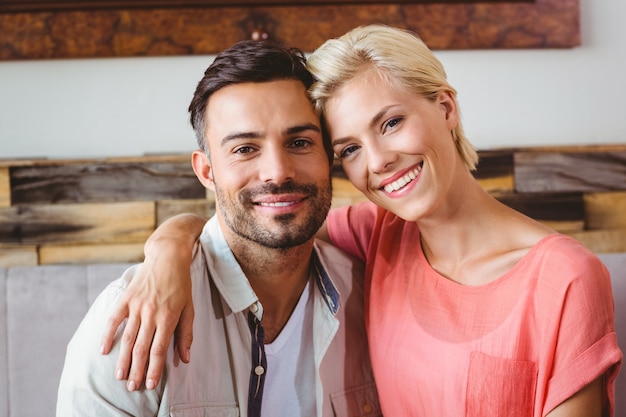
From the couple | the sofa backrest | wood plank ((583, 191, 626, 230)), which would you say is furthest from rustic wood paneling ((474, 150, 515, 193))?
Result: the sofa backrest

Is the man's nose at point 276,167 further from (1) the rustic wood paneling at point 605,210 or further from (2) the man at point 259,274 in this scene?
(1) the rustic wood paneling at point 605,210

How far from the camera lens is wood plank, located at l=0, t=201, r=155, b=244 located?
1.67 meters

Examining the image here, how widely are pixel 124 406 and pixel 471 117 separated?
131 centimetres

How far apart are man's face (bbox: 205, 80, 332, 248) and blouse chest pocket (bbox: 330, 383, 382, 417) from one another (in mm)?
366

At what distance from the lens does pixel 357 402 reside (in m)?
1.31

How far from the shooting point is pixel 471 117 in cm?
183

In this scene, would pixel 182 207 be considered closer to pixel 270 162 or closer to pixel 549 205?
pixel 270 162

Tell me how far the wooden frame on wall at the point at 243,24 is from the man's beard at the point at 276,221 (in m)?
0.71

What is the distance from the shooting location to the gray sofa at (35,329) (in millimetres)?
1520

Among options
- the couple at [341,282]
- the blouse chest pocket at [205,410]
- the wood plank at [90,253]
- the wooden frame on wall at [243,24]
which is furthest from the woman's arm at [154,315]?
the wooden frame on wall at [243,24]

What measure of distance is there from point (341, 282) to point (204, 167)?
0.41m

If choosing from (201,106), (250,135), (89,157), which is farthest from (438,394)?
(89,157)

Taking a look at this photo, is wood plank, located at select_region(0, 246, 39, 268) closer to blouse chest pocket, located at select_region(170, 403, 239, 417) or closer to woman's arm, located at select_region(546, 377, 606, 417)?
blouse chest pocket, located at select_region(170, 403, 239, 417)

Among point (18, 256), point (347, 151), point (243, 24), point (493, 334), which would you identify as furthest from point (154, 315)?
point (243, 24)
